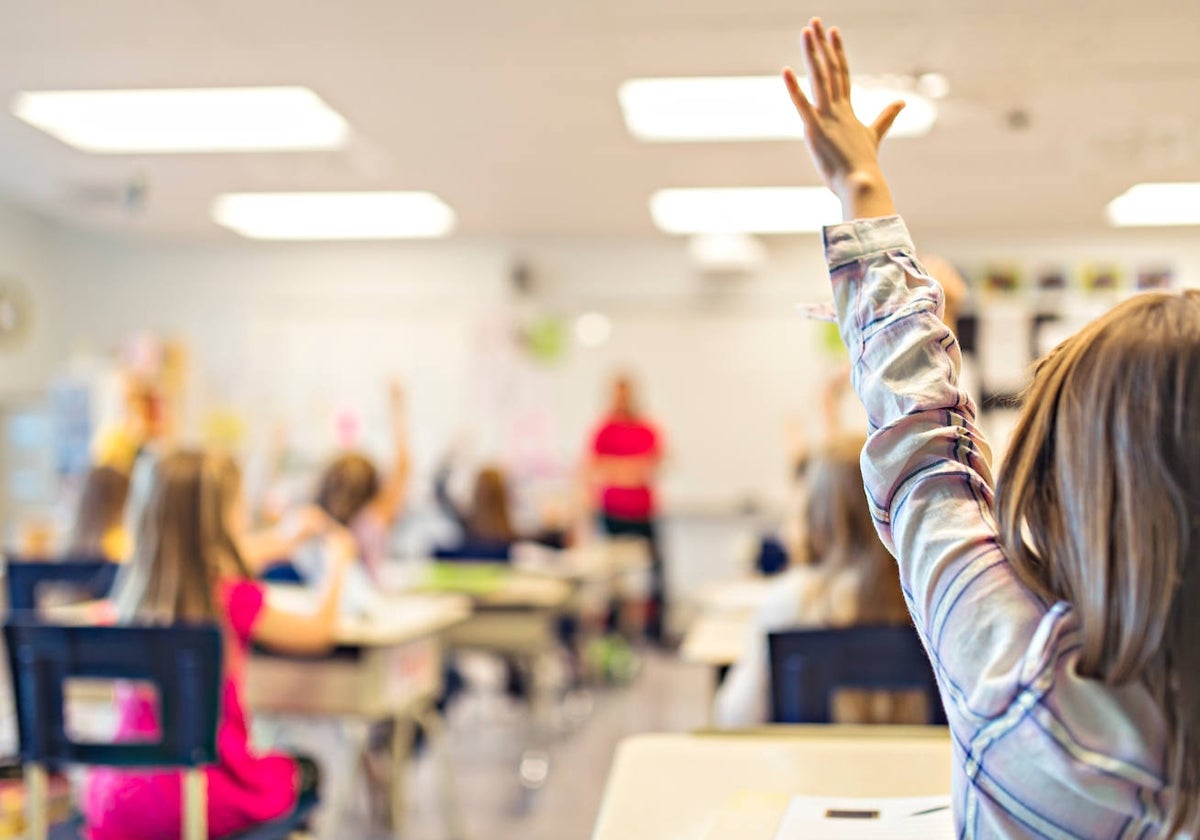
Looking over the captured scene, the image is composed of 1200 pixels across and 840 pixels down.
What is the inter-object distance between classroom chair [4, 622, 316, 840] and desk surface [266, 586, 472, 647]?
0.70 m

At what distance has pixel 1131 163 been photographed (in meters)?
4.38

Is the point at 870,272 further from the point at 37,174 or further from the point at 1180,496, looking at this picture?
the point at 37,174

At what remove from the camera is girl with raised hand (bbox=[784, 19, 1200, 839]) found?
0.85 metres

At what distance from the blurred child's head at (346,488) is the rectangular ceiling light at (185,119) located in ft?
4.85

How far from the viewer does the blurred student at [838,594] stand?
Answer: 2.32 m

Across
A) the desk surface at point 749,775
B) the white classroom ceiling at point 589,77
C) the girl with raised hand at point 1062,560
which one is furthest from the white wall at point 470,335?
the girl with raised hand at point 1062,560

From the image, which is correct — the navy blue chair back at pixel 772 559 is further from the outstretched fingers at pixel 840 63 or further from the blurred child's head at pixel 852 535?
the outstretched fingers at pixel 840 63

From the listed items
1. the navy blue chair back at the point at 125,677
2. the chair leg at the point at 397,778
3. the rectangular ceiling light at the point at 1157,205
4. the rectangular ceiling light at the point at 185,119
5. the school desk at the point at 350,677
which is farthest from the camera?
the rectangular ceiling light at the point at 185,119

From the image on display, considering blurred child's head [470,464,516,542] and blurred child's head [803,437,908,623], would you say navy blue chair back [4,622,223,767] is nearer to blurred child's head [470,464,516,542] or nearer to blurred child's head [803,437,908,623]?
blurred child's head [803,437,908,623]

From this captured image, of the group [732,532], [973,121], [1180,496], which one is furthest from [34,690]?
[732,532]

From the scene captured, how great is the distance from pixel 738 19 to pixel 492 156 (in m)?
2.23

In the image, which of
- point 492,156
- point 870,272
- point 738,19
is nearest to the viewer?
point 870,272

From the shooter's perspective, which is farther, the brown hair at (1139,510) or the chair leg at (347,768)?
the chair leg at (347,768)

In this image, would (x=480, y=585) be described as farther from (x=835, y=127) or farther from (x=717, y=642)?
(x=835, y=127)
